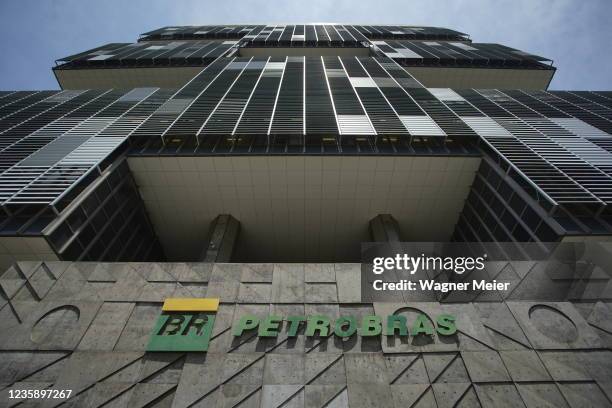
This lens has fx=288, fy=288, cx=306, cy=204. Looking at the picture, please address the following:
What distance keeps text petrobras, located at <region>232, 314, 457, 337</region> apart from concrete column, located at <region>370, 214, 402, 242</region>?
9101 mm

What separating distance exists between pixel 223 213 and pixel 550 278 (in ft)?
62.6

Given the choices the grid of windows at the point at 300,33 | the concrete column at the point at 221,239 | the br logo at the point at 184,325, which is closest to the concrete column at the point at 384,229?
the concrete column at the point at 221,239

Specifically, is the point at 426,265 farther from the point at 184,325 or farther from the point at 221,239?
the point at 221,239

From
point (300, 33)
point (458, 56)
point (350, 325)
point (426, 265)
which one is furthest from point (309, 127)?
point (300, 33)

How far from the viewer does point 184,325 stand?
35.7ft

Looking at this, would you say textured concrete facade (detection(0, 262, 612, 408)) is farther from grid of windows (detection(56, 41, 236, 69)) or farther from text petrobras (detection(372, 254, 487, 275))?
grid of windows (detection(56, 41, 236, 69))

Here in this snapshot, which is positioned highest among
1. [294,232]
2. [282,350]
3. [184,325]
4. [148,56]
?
[148,56]

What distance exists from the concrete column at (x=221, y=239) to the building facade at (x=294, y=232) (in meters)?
0.17

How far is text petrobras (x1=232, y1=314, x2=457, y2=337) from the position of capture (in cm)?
1059

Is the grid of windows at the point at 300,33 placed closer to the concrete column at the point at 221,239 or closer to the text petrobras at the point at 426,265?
the concrete column at the point at 221,239

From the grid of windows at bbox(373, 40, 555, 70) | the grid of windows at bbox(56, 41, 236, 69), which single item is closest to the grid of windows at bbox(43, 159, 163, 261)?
the grid of windows at bbox(56, 41, 236, 69)

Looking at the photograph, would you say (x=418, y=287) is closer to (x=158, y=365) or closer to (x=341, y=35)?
(x=158, y=365)

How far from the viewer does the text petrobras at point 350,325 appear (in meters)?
10.6

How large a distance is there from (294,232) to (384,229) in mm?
6854
